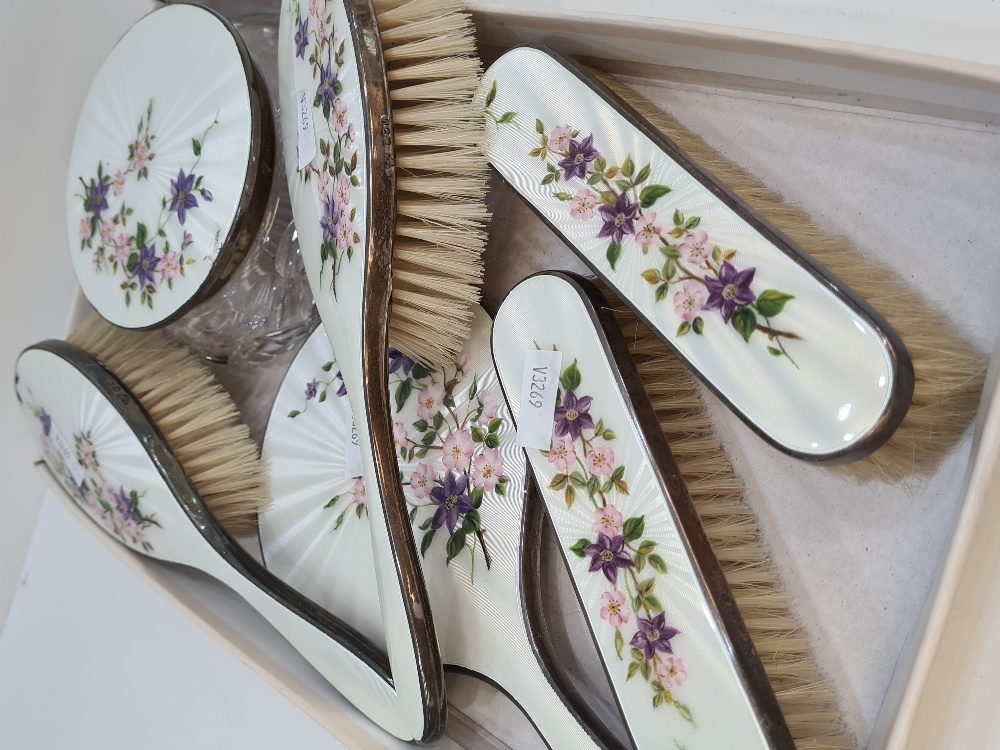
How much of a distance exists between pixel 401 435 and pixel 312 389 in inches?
4.5

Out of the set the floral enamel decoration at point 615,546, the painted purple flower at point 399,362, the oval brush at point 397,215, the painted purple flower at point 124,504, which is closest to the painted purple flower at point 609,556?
the floral enamel decoration at point 615,546

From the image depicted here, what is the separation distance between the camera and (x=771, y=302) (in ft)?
1.30

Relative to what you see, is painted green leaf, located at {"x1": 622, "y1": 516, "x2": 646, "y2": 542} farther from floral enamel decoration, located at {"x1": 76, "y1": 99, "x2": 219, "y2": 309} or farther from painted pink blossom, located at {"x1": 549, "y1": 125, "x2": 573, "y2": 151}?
floral enamel decoration, located at {"x1": 76, "y1": 99, "x2": 219, "y2": 309}

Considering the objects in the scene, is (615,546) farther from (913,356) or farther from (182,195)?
(182,195)

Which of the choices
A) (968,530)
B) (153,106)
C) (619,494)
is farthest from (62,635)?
(968,530)

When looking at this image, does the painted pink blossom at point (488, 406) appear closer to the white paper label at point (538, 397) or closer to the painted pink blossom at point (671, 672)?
the white paper label at point (538, 397)

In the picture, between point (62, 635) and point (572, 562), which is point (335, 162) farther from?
point (62, 635)

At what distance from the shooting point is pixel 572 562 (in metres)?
0.49

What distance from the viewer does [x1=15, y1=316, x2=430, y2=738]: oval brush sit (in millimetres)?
691

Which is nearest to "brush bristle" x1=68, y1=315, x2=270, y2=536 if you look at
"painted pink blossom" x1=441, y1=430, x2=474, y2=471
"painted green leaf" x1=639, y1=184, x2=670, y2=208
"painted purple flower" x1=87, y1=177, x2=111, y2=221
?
"painted purple flower" x1=87, y1=177, x2=111, y2=221

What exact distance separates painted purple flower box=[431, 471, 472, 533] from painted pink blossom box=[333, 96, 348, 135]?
235mm

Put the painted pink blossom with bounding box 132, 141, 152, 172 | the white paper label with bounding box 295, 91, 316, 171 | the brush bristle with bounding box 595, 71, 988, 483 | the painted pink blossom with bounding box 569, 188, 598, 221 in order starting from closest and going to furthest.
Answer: the brush bristle with bounding box 595, 71, 988, 483, the painted pink blossom with bounding box 569, 188, 598, 221, the white paper label with bounding box 295, 91, 316, 171, the painted pink blossom with bounding box 132, 141, 152, 172

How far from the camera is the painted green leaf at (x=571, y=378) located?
0.48 meters

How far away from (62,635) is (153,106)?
0.52 m
